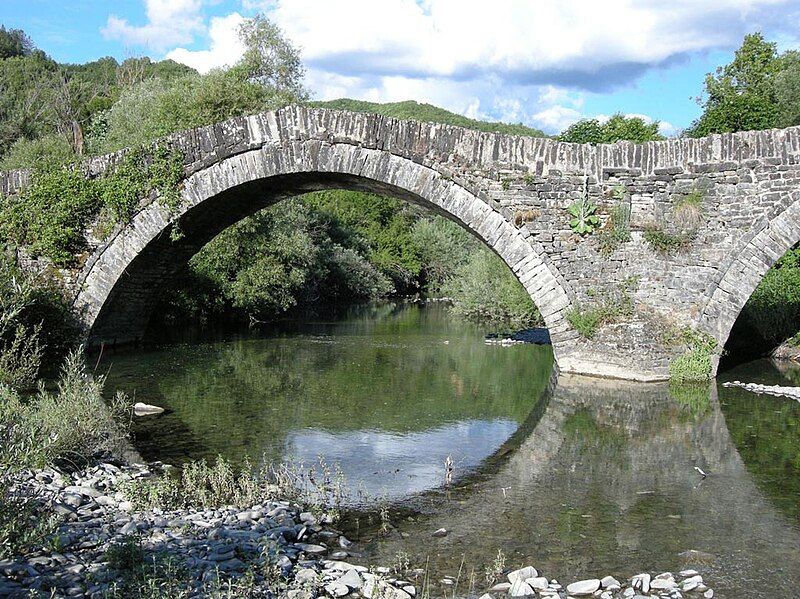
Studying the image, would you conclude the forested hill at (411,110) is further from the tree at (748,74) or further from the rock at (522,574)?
the rock at (522,574)

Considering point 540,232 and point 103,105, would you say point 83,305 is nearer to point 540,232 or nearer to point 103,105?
point 540,232

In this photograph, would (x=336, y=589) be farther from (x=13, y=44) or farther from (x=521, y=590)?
(x=13, y=44)

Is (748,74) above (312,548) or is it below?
above

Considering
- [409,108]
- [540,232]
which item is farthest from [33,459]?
[409,108]

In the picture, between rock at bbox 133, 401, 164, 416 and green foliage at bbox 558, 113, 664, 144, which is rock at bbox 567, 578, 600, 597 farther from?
green foliage at bbox 558, 113, 664, 144

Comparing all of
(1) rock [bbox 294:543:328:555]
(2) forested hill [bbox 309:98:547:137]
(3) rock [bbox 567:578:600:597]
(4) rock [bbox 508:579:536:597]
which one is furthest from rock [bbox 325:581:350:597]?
(2) forested hill [bbox 309:98:547:137]

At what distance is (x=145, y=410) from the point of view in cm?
929

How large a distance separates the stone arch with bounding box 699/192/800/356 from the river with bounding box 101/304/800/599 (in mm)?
1036

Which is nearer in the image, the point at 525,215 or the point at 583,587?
the point at 583,587

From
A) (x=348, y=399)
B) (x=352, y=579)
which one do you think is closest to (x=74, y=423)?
(x=352, y=579)

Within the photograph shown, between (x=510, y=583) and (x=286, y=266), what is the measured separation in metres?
16.7

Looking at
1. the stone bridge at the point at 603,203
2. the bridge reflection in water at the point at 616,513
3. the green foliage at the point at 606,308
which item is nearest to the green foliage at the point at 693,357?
the stone bridge at the point at 603,203

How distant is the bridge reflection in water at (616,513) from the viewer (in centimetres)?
502

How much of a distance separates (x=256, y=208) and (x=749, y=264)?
8.39 meters
